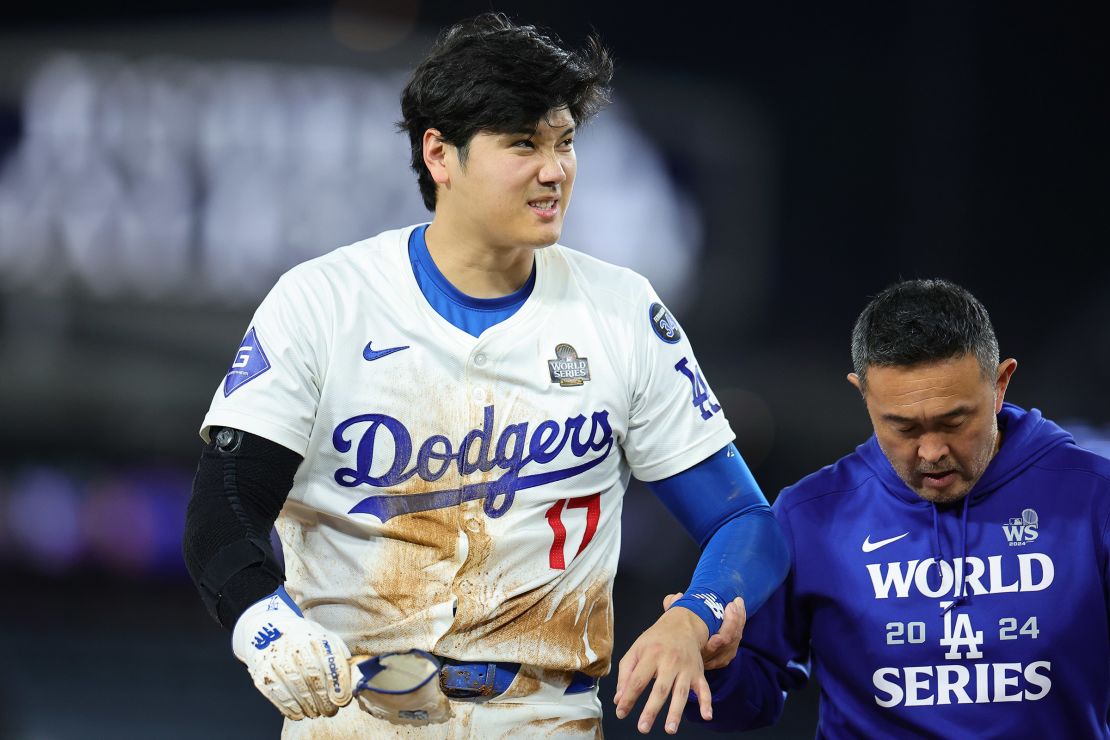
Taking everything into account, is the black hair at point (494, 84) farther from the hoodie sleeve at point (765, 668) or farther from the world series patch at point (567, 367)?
the hoodie sleeve at point (765, 668)

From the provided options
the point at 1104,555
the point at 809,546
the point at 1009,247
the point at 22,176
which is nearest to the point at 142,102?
the point at 22,176

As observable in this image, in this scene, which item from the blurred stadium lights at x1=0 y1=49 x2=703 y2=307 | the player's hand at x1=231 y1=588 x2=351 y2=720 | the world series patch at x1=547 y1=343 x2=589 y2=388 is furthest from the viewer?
the blurred stadium lights at x1=0 y1=49 x2=703 y2=307

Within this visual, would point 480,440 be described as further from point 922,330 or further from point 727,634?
point 922,330

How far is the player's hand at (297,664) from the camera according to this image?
1.65 metres

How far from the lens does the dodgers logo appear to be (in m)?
2.00

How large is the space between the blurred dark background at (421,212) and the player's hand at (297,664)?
3451mm

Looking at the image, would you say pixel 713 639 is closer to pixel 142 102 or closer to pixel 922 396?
pixel 922 396

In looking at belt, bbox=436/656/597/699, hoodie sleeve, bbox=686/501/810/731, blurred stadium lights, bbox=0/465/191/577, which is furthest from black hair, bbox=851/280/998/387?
blurred stadium lights, bbox=0/465/191/577

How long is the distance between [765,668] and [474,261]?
80cm

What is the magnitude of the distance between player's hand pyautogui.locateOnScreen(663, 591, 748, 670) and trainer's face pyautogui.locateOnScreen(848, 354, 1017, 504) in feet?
1.18

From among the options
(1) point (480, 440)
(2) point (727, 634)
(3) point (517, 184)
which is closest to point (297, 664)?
(1) point (480, 440)

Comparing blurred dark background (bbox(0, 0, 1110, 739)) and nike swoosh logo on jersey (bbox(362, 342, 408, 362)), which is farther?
blurred dark background (bbox(0, 0, 1110, 739))

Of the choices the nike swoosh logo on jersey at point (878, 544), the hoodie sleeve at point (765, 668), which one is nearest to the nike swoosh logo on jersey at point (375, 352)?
the hoodie sleeve at point (765, 668)

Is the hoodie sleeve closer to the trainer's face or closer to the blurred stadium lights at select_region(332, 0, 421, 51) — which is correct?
the trainer's face
